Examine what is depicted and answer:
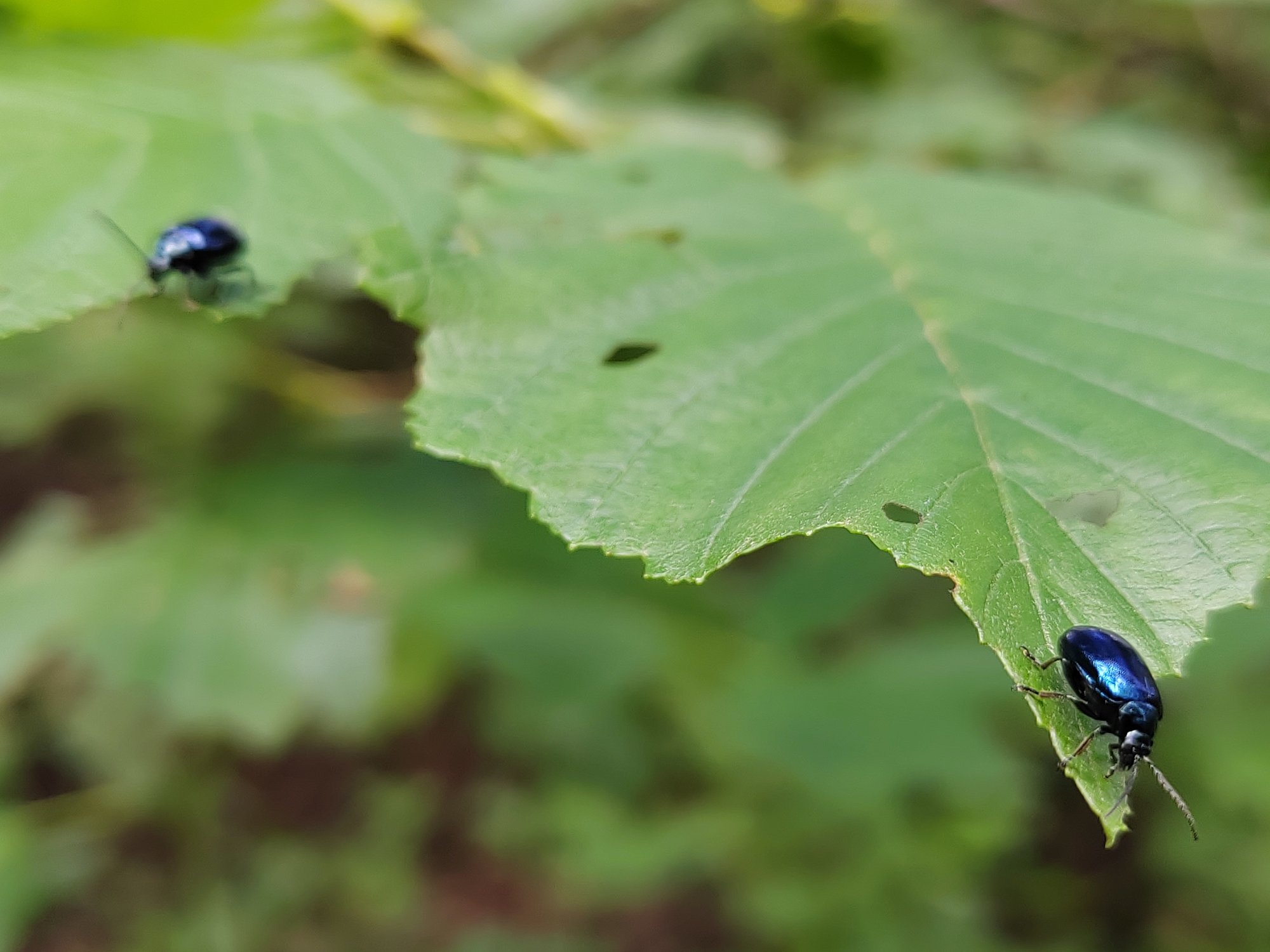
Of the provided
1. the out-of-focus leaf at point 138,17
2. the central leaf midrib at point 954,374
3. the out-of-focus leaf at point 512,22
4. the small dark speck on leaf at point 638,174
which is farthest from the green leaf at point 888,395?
the out-of-focus leaf at point 512,22

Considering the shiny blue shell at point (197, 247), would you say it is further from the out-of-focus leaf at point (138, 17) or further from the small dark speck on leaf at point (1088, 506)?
the small dark speck on leaf at point (1088, 506)

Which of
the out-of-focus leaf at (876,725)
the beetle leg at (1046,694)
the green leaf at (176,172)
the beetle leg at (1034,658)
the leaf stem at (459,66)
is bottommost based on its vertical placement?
the out-of-focus leaf at (876,725)

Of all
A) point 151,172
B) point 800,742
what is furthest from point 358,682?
point 151,172

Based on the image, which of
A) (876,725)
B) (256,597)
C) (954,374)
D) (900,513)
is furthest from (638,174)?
(876,725)

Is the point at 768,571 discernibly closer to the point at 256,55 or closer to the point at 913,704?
the point at 913,704

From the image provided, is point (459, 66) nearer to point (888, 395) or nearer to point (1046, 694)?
point (888, 395)
